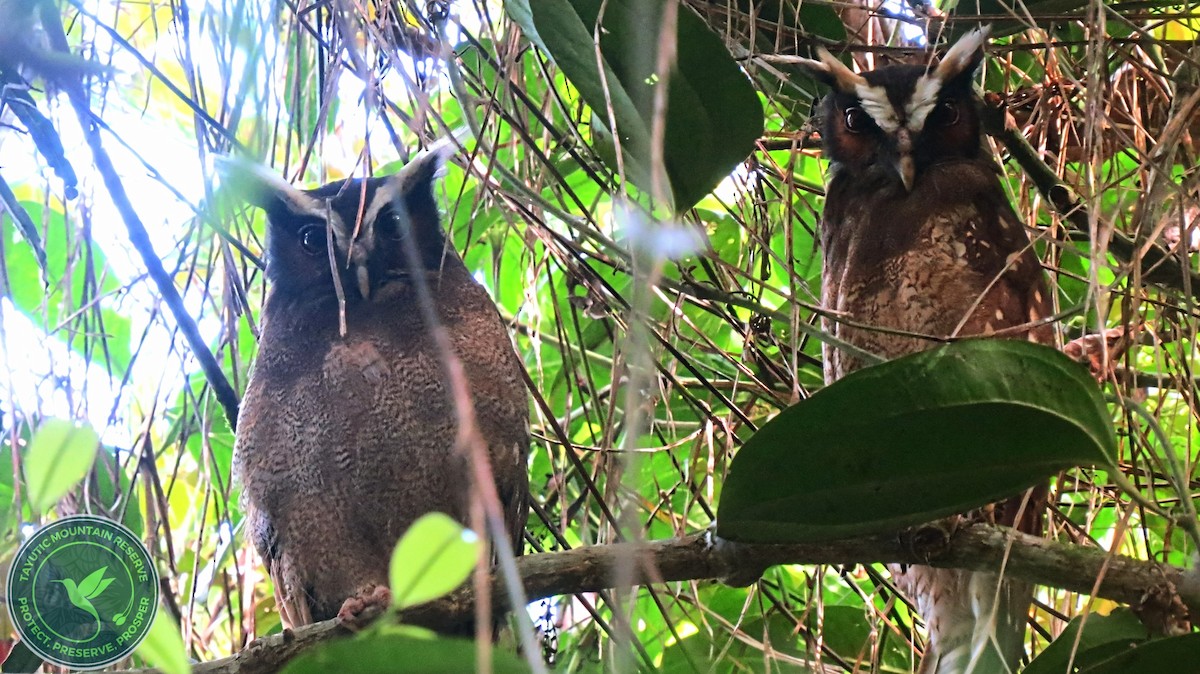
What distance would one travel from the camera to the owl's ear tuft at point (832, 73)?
2.09 meters

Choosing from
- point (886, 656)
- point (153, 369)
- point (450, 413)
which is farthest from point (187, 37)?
point (886, 656)

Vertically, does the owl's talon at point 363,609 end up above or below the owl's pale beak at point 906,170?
below

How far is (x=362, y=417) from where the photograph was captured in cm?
207

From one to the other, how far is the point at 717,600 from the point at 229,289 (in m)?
1.10

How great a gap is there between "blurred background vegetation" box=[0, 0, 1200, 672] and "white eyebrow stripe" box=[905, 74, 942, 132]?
0.09m

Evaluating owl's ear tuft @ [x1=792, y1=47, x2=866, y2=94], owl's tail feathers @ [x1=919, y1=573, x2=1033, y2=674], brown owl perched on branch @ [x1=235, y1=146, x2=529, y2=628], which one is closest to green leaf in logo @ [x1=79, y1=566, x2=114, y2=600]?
brown owl perched on branch @ [x1=235, y1=146, x2=529, y2=628]

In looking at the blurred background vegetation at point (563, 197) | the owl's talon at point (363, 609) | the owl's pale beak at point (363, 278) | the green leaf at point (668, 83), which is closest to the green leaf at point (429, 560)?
the blurred background vegetation at point (563, 197)

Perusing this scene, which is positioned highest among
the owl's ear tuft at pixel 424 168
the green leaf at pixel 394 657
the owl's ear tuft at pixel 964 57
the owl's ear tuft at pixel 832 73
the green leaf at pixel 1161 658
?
the owl's ear tuft at pixel 832 73

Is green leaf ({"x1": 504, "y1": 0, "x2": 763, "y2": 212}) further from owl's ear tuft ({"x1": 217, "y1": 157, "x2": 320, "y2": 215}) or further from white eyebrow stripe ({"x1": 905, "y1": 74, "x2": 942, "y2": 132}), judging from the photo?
white eyebrow stripe ({"x1": 905, "y1": 74, "x2": 942, "y2": 132})

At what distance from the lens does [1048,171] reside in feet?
6.32

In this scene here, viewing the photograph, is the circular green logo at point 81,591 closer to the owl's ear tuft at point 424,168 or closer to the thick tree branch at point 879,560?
the thick tree branch at point 879,560

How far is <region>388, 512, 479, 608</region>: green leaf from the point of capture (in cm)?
65

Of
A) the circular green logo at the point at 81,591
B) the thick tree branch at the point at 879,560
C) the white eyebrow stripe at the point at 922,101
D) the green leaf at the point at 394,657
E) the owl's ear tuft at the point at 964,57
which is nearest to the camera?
the green leaf at the point at 394,657

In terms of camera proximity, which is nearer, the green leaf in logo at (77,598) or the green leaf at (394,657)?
the green leaf at (394,657)
